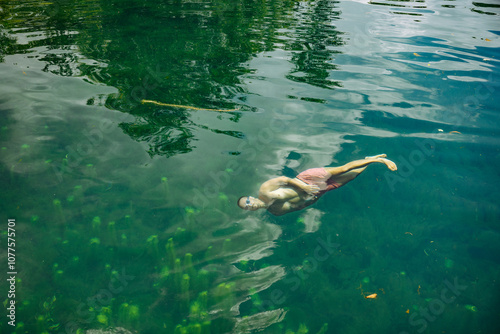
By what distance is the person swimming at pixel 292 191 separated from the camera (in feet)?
14.3

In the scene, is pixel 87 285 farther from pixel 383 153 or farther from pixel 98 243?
pixel 383 153

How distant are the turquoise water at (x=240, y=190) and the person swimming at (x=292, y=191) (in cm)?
17

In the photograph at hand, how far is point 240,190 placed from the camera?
4.71 metres

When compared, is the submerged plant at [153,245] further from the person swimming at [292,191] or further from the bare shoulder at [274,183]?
the bare shoulder at [274,183]

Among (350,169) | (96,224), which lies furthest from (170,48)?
(350,169)

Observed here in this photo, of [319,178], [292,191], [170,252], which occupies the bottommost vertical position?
[170,252]

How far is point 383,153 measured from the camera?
5.38 m

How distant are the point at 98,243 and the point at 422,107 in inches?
263

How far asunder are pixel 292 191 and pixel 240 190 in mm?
817

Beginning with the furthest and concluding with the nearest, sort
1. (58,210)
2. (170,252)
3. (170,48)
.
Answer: (170,48) → (58,210) → (170,252)

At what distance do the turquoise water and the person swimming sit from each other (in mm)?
169

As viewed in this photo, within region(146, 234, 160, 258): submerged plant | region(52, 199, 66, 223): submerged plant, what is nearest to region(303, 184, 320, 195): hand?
region(146, 234, 160, 258): submerged plant

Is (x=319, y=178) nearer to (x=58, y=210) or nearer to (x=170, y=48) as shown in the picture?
(x=58, y=210)

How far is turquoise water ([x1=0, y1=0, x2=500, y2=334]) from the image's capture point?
349 centimetres
